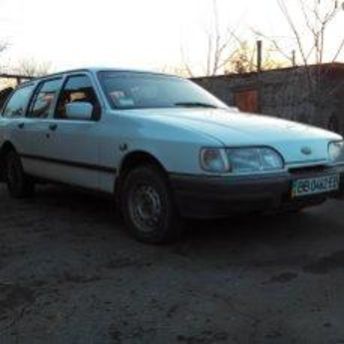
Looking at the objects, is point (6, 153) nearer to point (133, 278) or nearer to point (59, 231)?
point (59, 231)

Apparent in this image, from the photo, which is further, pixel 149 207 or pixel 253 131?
pixel 149 207

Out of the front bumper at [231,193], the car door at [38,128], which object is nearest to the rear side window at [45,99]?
the car door at [38,128]

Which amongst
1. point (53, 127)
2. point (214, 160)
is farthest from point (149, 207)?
point (53, 127)

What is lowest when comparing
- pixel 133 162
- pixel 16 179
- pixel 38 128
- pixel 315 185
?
pixel 16 179

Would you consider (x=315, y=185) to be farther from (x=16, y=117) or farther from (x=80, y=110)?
(x=16, y=117)

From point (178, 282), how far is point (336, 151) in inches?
84.0

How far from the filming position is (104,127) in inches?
271

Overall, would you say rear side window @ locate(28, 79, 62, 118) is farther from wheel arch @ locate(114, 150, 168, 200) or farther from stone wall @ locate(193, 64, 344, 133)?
stone wall @ locate(193, 64, 344, 133)

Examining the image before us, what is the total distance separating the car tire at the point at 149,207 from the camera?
6.18 metres

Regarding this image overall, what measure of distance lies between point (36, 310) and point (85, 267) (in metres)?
0.99

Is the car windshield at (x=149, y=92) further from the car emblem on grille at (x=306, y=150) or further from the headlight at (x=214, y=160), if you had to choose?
the car emblem on grille at (x=306, y=150)

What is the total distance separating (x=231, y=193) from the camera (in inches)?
225

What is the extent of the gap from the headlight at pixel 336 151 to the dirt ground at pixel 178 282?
66 cm

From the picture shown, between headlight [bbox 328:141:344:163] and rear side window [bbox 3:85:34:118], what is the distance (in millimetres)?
3875
